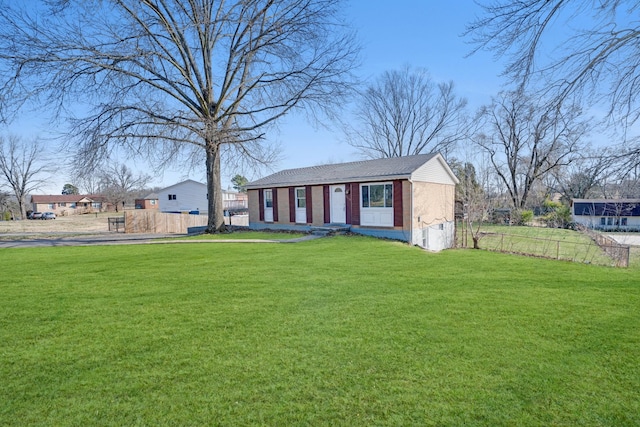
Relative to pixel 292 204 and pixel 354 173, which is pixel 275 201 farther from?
pixel 354 173

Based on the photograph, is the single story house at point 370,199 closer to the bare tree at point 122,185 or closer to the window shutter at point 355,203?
the window shutter at point 355,203

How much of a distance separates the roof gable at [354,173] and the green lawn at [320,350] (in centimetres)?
789

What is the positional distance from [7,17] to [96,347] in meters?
13.6

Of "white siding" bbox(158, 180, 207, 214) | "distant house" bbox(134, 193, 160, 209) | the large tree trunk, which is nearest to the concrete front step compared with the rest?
the large tree trunk

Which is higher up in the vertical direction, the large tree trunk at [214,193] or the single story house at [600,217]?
the large tree trunk at [214,193]

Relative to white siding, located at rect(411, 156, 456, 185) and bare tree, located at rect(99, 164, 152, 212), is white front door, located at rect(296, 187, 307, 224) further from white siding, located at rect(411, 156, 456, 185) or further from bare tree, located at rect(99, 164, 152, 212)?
bare tree, located at rect(99, 164, 152, 212)

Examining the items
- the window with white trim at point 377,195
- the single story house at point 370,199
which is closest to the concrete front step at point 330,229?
the single story house at point 370,199

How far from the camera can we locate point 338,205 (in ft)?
51.6

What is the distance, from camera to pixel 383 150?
115 ft

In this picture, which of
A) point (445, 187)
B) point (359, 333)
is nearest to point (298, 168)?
point (445, 187)

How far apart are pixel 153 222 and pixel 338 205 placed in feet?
52.4

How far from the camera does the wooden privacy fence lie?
23.7 m

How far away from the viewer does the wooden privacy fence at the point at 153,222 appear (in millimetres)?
23719

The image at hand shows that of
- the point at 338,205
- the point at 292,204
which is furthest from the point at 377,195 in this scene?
the point at 292,204
